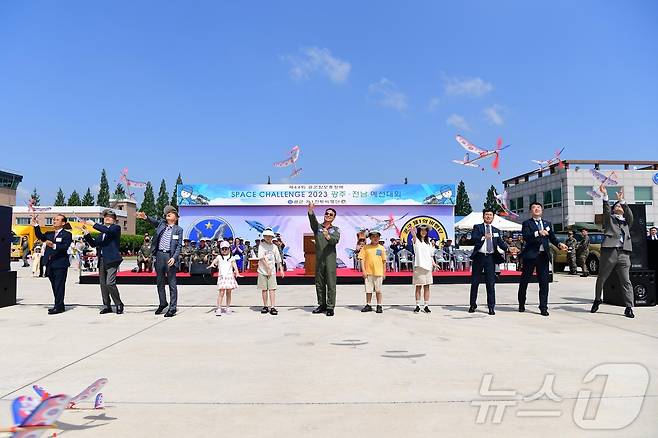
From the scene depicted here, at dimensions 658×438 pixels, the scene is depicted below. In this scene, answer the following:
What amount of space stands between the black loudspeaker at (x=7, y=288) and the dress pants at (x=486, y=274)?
938 cm

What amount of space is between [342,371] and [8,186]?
3928 inches

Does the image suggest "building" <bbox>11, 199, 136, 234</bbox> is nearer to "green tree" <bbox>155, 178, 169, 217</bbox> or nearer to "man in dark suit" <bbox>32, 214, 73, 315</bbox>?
"green tree" <bbox>155, 178, 169, 217</bbox>

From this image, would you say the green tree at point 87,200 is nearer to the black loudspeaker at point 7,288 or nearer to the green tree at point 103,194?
the green tree at point 103,194

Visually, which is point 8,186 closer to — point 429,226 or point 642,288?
point 429,226

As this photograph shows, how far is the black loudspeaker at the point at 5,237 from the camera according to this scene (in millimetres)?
9180

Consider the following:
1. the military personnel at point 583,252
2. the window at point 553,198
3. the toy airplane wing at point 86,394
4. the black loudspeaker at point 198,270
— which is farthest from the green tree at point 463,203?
the toy airplane wing at point 86,394

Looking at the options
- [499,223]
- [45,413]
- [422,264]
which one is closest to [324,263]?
[422,264]

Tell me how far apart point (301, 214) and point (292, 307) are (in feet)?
38.5

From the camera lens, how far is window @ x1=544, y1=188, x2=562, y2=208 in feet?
145

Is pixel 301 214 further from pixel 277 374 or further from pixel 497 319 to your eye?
pixel 277 374

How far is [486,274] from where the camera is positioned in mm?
8117

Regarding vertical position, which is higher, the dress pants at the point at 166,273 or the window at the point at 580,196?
the window at the point at 580,196

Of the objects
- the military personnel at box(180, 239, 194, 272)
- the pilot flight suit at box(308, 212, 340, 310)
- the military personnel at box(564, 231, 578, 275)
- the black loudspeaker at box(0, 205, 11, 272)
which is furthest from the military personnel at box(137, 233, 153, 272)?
the military personnel at box(564, 231, 578, 275)

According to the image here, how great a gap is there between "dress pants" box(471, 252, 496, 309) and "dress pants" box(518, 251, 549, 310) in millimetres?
529
